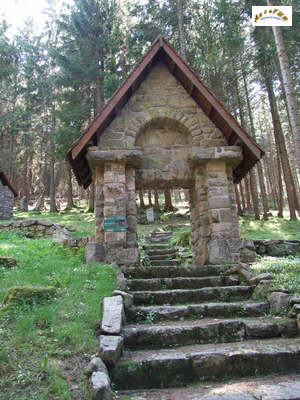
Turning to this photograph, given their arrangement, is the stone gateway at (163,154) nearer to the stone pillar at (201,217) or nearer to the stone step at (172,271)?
the stone pillar at (201,217)

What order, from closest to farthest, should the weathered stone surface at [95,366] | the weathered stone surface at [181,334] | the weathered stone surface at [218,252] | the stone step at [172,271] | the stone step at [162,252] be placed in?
1. the weathered stone surface at [95,366]
2. the weathered stone surface at [181,334]
3. the stone step at [172,271]
4. the weathered stone surface at [218,252]
5. the stone step at [162,252]

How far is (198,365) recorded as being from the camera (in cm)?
330

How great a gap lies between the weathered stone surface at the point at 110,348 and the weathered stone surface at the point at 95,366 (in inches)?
3.6

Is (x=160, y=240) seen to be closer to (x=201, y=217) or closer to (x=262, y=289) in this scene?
(x=201, y=217)

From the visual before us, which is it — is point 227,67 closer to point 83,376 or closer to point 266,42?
point 266,42

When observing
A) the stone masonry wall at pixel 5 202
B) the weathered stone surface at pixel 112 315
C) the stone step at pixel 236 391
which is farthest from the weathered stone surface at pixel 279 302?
the stone masonry wall at pixel 5 202

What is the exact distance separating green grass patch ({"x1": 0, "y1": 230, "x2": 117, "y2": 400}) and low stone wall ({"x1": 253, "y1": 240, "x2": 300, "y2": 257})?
5928 mm

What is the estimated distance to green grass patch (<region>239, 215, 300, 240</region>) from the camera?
1290 cm

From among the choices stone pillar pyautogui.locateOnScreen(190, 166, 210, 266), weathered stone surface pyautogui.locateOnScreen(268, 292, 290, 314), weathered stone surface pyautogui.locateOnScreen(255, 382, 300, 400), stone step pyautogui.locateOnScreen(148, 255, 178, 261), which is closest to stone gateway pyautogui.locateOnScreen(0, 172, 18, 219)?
stone step pyautogui.locateOnScreen(148, 255, 178, 261)

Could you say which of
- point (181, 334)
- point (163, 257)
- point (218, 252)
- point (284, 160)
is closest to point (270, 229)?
point (284, 160)

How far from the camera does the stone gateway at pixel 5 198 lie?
2016 cm

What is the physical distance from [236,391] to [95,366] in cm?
144

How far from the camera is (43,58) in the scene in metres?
26.1

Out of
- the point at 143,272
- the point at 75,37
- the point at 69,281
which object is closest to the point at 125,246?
the point at 143,272
